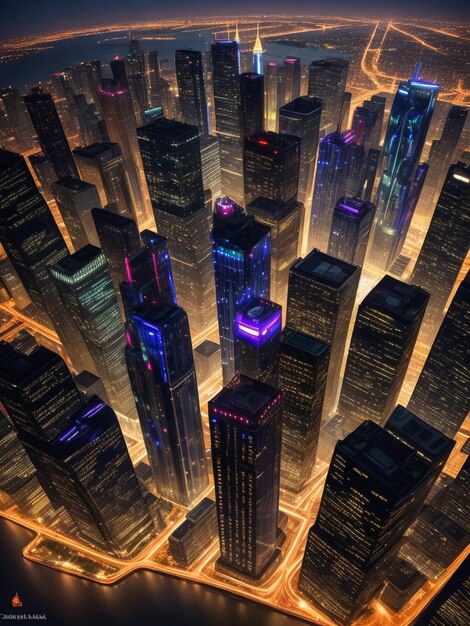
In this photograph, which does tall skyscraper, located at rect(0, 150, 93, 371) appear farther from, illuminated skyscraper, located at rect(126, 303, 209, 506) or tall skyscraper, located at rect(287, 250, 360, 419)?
tall skyscraper, located at rect(287, 250, 360, 419)

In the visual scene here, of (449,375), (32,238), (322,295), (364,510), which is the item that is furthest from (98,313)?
(449,375)

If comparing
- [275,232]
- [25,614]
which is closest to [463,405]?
[275,232]

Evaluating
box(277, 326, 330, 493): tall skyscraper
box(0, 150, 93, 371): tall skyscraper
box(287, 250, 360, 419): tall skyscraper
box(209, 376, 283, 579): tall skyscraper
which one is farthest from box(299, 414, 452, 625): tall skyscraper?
box(0, 150, 93, 371): tall skyscraper

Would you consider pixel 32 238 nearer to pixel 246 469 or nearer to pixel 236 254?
pixel 236 254

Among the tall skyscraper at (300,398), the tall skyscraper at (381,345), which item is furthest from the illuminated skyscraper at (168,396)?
the tall skyscraper at (381,345)

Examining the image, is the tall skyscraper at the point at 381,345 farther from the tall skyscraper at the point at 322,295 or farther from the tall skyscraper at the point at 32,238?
the tall skyscraper at the point at 32,238
